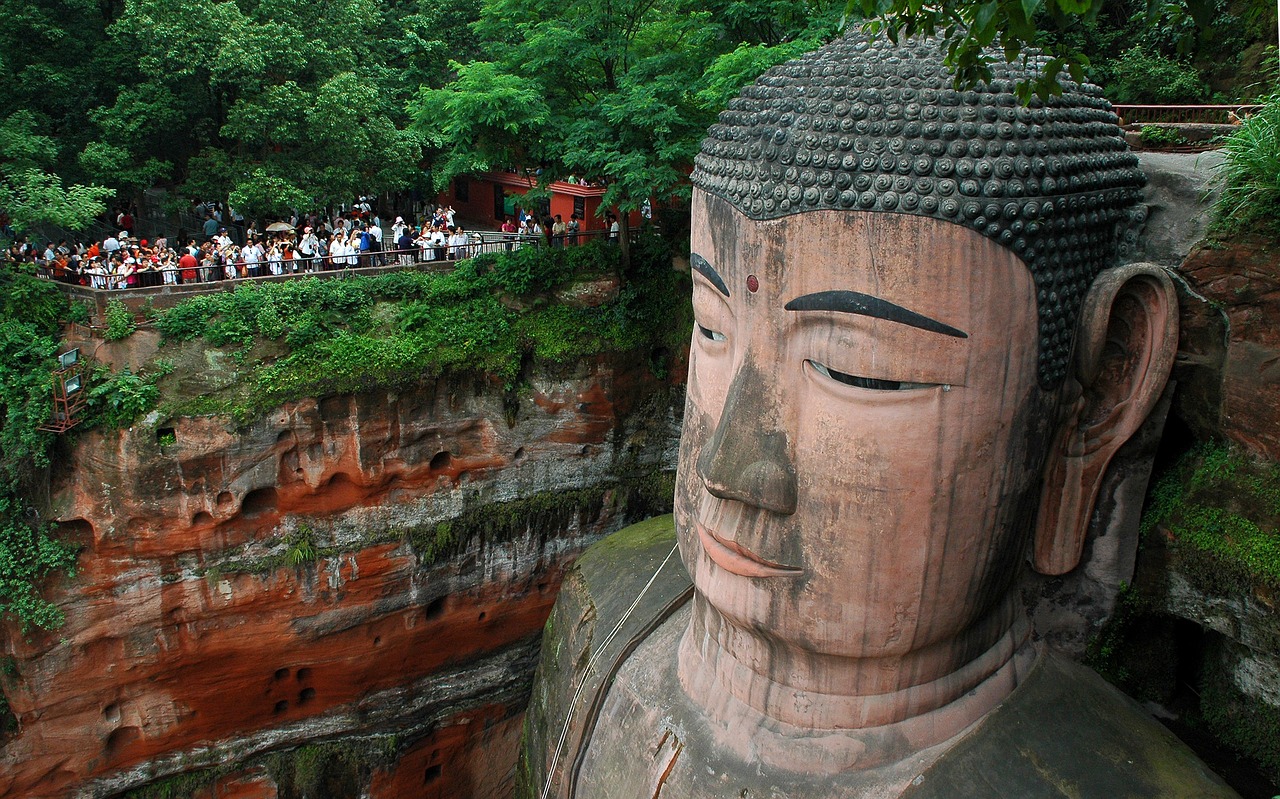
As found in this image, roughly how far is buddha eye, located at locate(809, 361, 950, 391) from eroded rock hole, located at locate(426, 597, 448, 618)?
9.90 m

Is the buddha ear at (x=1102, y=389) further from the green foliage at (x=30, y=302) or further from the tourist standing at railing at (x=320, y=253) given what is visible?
the green foliage at (x=30, y=302)

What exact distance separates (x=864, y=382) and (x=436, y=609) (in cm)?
1019

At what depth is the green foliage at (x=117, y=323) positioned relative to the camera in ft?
40.1

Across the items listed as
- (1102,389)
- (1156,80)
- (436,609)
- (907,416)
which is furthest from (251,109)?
(1102,389)

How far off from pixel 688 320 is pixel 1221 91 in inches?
269

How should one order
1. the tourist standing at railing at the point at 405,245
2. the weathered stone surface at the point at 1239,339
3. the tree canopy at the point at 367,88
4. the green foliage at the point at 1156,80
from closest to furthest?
the weathered stone surface at the point at 1239,339 → the green foliage at the point at 1156,80 → the tree canopy at the point at 367,88 → the tourist standing at railing at the point at 405,245

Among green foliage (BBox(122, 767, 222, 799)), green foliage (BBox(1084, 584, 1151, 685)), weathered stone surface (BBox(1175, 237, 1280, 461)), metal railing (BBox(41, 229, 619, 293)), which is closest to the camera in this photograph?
weathered stone surface (BBox(1175, 237, 1280, 461))

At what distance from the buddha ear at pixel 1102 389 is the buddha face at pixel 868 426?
22 cm

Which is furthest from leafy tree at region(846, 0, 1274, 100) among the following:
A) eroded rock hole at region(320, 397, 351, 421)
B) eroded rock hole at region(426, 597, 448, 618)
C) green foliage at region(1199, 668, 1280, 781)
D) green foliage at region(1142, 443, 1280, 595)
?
eroded rock hole at region(426, 597, 448, 618)

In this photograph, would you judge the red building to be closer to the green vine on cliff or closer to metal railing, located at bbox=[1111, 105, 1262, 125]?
the green vine on cliff

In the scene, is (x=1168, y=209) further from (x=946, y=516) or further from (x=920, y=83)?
(x=946, y=516)

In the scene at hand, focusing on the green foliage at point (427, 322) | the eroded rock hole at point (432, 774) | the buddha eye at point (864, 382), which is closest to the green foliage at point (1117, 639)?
the buddha eye at point (864, 382)

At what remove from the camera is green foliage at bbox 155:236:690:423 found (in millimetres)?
12594

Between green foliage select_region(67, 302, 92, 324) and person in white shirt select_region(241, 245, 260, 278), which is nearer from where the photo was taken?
green foliage select_region(67, 302, 92, 324)
